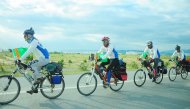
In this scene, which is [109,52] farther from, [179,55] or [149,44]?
[179,55]

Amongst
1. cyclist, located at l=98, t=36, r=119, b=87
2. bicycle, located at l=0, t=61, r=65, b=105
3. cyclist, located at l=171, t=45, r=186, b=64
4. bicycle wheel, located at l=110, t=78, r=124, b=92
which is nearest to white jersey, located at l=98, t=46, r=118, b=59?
cyclist, located at l=98, t=36, r=119, b=87

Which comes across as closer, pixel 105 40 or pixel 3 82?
pixel 3 82

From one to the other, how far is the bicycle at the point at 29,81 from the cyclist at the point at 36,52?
141 millimetres

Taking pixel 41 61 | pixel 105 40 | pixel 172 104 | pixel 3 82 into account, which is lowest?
pixel 172 104

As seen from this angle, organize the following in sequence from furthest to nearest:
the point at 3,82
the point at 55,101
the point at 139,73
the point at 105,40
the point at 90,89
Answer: the point at 139,73
the point at 105,40
the point at 90,89
the point at 55,101
the point at 3,82

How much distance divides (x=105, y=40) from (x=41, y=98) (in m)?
3.56

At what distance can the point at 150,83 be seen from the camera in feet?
53.0

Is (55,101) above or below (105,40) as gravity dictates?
below

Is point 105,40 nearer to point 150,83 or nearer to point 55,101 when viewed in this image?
point 55,101

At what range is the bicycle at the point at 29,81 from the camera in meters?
9.48

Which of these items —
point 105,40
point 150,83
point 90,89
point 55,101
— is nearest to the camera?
point 55,101

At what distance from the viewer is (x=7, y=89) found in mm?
9516

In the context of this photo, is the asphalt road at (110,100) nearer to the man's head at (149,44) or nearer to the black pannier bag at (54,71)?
the black pannier bag at (54,71)

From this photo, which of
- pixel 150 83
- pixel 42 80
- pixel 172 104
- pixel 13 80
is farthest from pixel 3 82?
pixel 150 83
